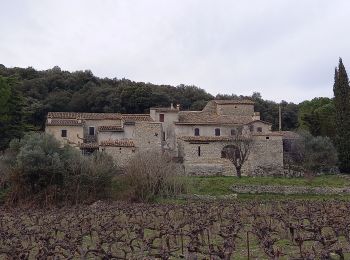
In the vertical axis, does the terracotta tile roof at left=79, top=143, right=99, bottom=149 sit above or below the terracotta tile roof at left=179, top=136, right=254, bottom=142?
below

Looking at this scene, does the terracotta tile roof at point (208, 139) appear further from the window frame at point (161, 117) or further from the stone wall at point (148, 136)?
the window frame at point (161, 117)

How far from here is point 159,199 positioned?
32.8 meters

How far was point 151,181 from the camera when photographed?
108ft

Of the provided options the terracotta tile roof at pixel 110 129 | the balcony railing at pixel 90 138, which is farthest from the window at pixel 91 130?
the terracotta tile roof at pixel 110 129

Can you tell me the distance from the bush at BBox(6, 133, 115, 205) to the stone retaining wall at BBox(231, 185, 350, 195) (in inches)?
363

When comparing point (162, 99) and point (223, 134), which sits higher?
point (162, 99)

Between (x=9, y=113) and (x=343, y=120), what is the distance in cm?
2898

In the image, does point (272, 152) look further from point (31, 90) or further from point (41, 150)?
point (31, 90)

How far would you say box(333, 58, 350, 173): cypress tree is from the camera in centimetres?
4462

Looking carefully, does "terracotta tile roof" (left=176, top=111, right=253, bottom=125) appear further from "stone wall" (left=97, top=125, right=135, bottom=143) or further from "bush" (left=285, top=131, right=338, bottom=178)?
"bush" (left=285, top=131, right=338, bottom=178)

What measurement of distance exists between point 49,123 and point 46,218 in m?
23.5

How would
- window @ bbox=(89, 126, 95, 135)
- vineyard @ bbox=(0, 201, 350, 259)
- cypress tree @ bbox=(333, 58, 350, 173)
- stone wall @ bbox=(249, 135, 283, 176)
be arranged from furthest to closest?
window @ bbox=(89, 126, 95, 135) < cypress tree @ bbox=(333, 58, 350, 173) < stone wall @ bbox=(249, 135, 283, 176) < vineyard @ bbox=(0, 201, 350, 259)

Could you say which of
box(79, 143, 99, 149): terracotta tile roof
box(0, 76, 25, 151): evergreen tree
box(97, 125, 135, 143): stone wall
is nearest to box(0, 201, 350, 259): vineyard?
box(0, 76, 25, 151): evergreen tree

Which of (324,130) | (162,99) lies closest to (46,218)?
(324,130)
